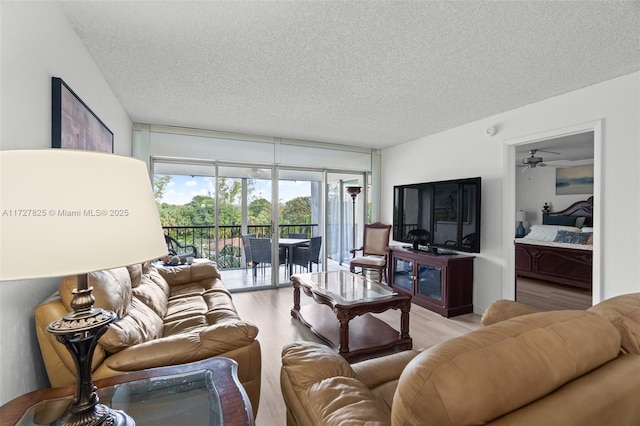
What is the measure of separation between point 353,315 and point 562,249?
4.43 metres

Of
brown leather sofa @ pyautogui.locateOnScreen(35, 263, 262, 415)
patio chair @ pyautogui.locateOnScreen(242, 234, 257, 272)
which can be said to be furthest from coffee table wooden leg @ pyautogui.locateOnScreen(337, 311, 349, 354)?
patio chair @ pyautogui.locateOnScreen(242, 234, 257, 272)

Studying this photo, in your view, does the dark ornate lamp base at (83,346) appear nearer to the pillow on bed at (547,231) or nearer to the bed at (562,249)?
the bed at (562,249)

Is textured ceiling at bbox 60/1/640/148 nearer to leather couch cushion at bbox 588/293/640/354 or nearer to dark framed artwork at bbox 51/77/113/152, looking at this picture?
dark framed artwork at bbox 51/77/113/152

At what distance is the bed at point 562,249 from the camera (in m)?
4.61

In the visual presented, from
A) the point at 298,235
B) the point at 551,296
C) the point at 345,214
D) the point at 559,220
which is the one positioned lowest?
the point at 551,296

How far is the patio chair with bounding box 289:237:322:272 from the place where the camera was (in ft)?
16.1

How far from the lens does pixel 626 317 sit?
1.04 m

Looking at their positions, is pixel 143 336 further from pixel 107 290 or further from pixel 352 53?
pixel 352 53

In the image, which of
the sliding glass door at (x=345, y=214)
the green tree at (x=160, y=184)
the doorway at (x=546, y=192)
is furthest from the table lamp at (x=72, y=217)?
the sliding glass door at (x=345, y=214)

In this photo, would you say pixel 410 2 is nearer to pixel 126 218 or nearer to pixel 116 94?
pixel 126 218

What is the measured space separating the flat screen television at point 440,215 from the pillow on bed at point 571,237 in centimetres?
281

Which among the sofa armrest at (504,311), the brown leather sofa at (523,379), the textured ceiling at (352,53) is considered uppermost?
the textured ceiling at (352,53)

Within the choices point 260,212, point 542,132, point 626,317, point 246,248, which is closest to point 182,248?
point 246,248

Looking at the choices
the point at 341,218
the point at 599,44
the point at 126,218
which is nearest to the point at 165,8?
the point at 126,218
